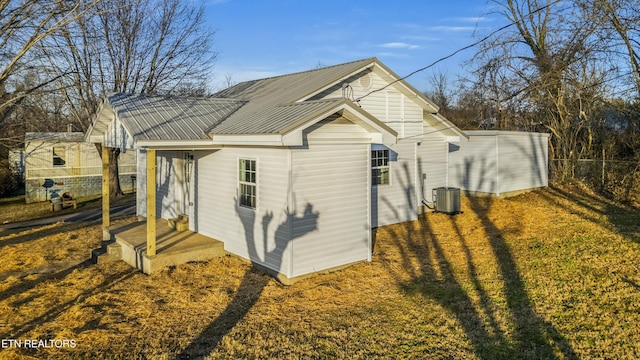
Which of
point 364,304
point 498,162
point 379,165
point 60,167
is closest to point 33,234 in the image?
point 379,165

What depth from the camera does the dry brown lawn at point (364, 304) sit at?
5684mm

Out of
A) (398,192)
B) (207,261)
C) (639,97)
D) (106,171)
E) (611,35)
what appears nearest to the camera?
(207,261)

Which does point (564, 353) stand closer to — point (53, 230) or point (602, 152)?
point (53, 230)

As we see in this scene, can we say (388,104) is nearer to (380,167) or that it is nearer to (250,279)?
(380,167)

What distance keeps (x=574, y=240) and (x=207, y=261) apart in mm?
9087

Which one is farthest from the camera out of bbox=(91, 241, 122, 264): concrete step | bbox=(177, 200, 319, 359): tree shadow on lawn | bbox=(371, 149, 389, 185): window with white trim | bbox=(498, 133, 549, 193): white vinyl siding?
bbox=(498, 133, 549, 193): white vinyl siding

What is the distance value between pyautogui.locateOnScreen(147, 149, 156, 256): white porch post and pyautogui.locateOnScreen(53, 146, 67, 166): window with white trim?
785 inches

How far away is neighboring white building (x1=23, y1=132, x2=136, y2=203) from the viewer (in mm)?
24234

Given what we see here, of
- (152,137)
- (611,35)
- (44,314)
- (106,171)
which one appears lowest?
(44,314)

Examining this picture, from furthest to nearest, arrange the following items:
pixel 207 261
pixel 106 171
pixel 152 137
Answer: pixel 106 171 < pixel 207 261 < pixel 152 137

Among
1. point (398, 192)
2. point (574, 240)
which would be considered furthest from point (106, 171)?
point (574, 240)

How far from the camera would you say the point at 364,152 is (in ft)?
30.6

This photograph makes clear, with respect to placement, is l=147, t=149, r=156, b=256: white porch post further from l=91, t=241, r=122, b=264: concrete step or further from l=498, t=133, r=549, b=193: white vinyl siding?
l=498, t=133, r=549, b=193: white vinyl siding

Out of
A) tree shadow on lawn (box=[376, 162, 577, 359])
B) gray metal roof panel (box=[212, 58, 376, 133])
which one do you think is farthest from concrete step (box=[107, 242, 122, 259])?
tree shadow on lawn (box=[376, 162, 577, 359])
